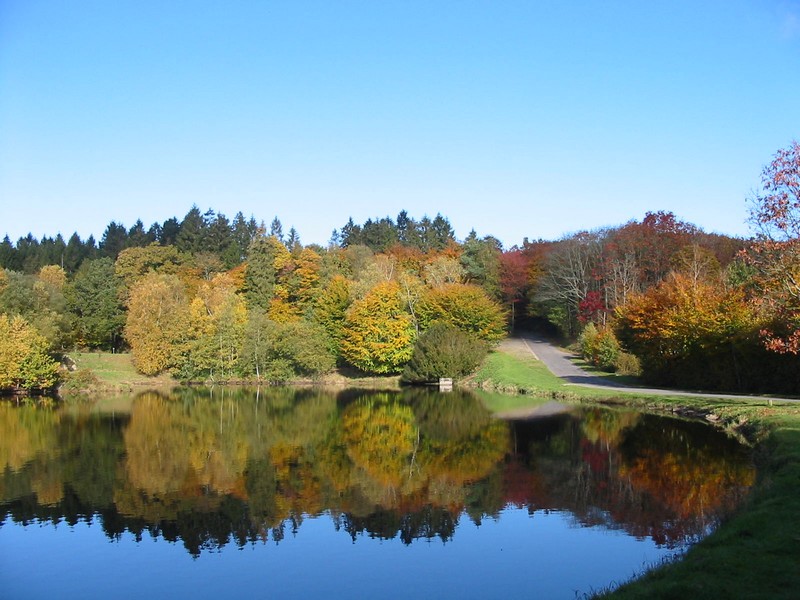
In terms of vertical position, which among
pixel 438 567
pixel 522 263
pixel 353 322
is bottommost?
pixel 438 567

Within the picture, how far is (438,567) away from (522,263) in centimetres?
6421

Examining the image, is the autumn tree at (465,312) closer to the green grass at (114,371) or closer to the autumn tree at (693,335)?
the autumn tree at (693,335)

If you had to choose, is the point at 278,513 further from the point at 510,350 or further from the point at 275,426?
the point at 510,350

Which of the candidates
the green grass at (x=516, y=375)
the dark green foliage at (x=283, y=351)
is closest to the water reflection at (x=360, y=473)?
the green grass at (x=516, y=375)

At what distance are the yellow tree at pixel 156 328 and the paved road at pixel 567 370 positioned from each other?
3016 centimetres

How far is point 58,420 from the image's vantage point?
34.9 meters

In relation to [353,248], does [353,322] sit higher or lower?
lower

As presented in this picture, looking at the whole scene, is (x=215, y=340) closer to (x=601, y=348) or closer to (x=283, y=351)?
(x=283, y=351)

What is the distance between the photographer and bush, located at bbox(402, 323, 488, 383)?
51844 mm

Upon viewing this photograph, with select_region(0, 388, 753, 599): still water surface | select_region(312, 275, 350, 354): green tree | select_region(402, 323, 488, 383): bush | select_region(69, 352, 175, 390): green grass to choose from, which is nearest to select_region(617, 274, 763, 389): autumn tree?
select_region(0, 388, 753, 599): still water surface

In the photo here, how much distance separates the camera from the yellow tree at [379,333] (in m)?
54.8

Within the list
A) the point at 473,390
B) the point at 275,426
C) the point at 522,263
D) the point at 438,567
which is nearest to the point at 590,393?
the point at 473,390

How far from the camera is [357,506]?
1778 cm

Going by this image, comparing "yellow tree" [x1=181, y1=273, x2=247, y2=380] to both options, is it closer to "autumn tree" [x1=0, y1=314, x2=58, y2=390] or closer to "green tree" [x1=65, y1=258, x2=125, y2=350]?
"autumn tree" [x1=0, y1=314, x2=58, y2=390]
